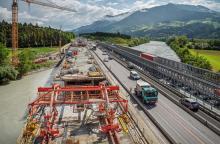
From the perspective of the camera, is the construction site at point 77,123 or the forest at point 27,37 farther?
the forest at point 27,37

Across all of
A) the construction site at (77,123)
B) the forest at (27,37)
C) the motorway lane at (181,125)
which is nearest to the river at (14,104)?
the construction site at (77,123)

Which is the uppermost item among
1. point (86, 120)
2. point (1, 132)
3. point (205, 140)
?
point (86, 120)

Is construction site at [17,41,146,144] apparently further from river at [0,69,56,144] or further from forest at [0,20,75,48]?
forest at [0,20,75,48]

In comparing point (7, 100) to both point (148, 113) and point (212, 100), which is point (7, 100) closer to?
point (148, 113)

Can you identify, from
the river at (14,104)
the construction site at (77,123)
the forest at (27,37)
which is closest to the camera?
the construction site at (77,123)

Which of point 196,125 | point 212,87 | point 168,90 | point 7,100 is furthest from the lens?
point 7,100

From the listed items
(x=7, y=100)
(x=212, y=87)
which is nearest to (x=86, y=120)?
(x=212, y=87)

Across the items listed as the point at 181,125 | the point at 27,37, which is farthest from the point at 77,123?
the point at 27,37

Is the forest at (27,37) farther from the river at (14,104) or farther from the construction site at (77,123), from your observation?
the construction site at (77,123)
